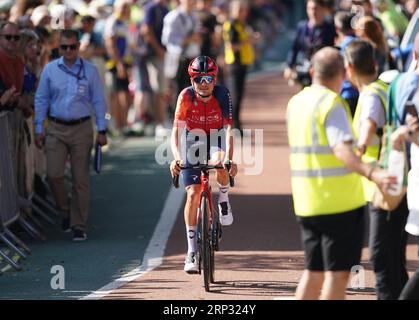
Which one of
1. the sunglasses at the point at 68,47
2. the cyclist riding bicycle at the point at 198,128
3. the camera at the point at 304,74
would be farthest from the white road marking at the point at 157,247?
the camera at the point at 304,74

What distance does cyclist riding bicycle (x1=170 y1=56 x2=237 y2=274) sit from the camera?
11020 mm

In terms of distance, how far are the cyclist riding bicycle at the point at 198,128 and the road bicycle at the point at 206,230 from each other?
0.14m

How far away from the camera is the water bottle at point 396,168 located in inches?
331

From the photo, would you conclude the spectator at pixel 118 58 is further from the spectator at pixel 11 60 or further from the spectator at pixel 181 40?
the spectator at pixel 11 60

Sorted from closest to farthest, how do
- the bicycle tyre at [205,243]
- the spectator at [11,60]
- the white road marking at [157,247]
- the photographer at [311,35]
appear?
1. the bicycle tyre at [205,243]
2. the white road marking at [157,247]
3. the spectator at [11,60]
4. the photographer at [311,35]

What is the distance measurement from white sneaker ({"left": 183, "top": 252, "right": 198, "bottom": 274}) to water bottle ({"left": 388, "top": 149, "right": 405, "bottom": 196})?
2889mm

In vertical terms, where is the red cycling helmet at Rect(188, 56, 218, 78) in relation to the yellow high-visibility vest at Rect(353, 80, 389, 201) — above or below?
above

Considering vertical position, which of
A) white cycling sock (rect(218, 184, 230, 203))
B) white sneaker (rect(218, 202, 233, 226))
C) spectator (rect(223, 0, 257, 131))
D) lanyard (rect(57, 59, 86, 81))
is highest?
spectator (rect(223, 0, 257, 131))

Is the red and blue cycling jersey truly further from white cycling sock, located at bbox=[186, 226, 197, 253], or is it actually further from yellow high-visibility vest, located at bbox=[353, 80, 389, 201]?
yellow high-visibility vest, located at bbox=[353, 80, 389, 201]

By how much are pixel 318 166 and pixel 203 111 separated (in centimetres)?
279

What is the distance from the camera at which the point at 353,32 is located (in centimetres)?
1466

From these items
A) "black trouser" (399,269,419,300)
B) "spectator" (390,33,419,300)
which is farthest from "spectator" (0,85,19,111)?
"black trouser" (399,269,419,300)
